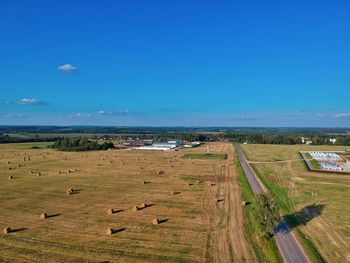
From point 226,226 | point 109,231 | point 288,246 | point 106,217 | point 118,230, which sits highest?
point 109,231

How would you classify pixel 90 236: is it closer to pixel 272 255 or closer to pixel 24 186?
pixel 272 255

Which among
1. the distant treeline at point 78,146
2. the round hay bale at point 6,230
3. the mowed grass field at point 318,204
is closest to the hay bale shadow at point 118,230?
the round hay bale at point 6,230

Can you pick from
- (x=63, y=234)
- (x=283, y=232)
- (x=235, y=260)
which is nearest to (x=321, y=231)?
(x=283, y=232)

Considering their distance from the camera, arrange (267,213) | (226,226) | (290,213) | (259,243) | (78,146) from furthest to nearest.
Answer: (78,146)
(290,213)
(226,226)
(267,213)
(259,243)

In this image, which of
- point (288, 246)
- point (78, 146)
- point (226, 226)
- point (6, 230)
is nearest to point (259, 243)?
point (288, 246)

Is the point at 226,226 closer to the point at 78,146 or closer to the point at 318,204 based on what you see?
the point at 318,204
